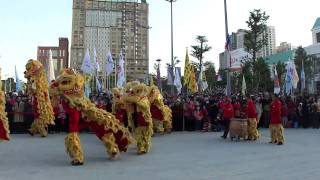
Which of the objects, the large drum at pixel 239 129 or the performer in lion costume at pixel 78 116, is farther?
the large drum at pixel 239 129

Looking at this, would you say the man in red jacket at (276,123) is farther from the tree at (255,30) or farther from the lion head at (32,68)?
the tree at (255,30)

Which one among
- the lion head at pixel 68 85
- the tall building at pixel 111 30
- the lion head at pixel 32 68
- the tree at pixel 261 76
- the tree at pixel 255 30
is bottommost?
the lion head at pixel 68 85

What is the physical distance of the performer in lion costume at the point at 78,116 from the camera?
10109 millimetres

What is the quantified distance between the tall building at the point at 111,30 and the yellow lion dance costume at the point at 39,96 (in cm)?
3962

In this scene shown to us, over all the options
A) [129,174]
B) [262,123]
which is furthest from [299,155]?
[262,123]

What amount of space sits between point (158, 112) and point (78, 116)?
5843mm

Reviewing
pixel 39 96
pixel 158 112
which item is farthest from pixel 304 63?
pixel 39 96

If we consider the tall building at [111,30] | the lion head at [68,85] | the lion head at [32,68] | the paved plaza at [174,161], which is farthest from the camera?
the tall building at [111,30]

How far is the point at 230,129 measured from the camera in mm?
15141

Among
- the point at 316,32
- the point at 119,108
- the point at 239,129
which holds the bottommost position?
the point at 239,129

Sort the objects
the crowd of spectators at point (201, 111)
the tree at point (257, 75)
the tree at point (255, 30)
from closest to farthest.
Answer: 1. the crowd of spectators at point (201, 111)
2. the tree at point (255, 30)
3. the tree at point (257, 75)

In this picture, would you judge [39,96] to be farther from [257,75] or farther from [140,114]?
[257,75]

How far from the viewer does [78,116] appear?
10.5 metres

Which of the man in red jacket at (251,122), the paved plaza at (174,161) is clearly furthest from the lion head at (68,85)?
the man in red jacket at (251,122)
